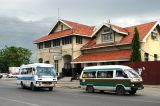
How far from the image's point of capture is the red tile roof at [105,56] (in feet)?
121

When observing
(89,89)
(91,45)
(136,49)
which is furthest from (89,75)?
(91,45)

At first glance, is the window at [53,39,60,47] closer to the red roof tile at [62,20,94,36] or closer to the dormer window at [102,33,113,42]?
the red roof tile at [62,20,94,36]

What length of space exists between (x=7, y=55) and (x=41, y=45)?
154ft

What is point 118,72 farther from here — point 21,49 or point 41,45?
point 21,49

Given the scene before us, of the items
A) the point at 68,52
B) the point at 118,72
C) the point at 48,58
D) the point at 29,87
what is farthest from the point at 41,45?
the point at 118,72

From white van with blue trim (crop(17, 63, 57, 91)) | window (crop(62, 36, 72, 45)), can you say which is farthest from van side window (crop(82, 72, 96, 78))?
window (crop(62, 36, 72, 45))

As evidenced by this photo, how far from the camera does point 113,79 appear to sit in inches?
894

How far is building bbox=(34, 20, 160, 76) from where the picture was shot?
127 feet

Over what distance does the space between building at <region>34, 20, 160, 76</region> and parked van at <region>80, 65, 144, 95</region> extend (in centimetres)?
1172

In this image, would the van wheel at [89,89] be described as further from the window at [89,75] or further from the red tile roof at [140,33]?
the red tile roof at [140,33]

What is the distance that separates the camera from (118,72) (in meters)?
22.7

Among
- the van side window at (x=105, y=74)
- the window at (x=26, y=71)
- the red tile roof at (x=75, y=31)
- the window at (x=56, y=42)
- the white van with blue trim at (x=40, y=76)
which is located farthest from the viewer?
the window at (x=56, y=42)

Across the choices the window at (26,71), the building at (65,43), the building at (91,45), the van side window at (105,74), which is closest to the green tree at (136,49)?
the building at (91,45)

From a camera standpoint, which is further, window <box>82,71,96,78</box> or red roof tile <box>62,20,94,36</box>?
red roof tile <box>62,20,94,36</box>
